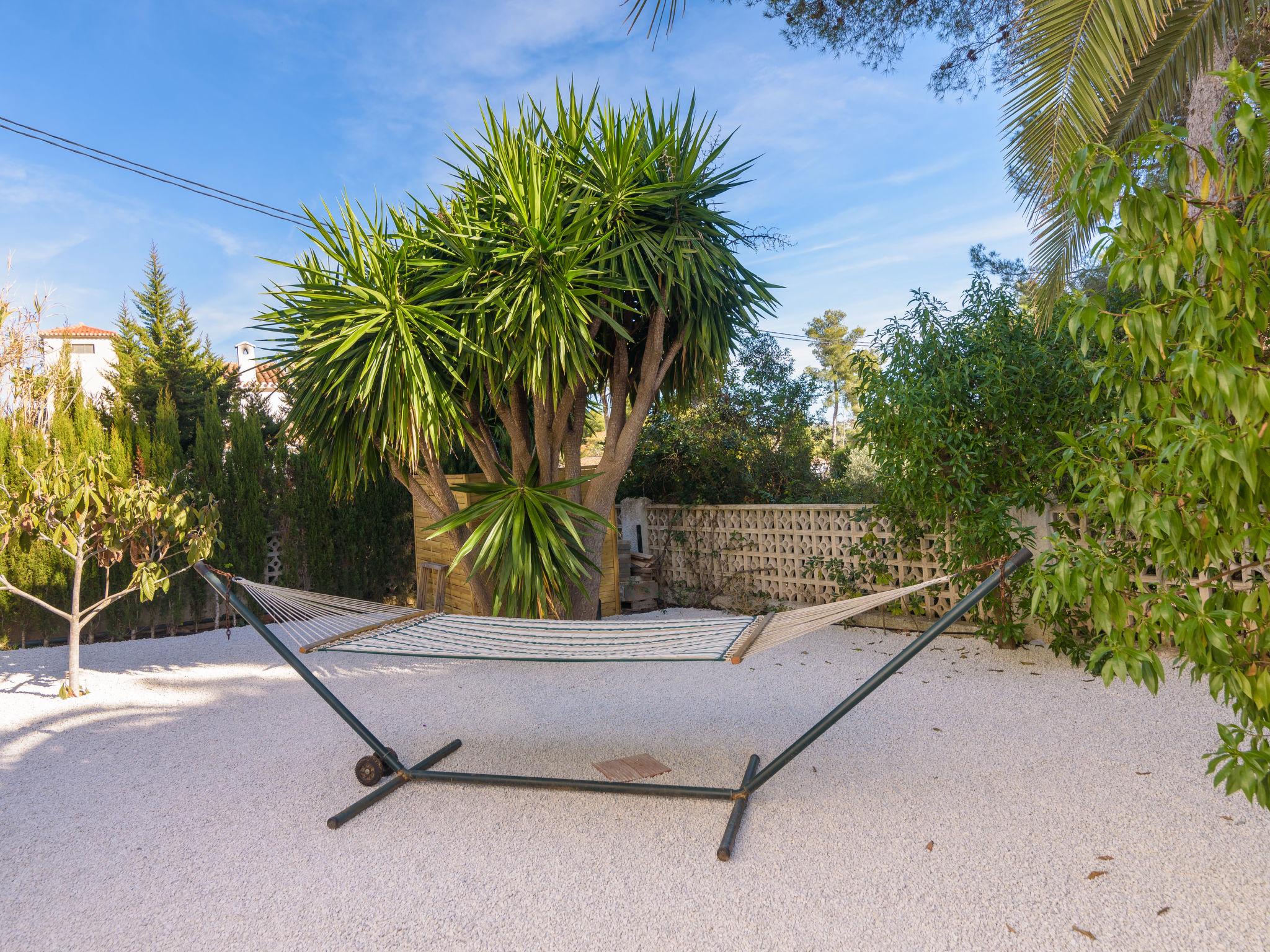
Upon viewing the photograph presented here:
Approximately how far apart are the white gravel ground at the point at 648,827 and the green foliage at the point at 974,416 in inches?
38.3

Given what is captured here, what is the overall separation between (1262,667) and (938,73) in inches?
273

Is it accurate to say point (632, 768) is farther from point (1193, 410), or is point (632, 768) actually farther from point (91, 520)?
point (91, 520)

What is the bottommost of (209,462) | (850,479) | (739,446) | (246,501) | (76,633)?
(76,633)

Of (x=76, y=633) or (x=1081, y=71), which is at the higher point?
(x=1081, y=71)

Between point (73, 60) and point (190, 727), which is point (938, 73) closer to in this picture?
point (190, 727)

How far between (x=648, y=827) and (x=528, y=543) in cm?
225

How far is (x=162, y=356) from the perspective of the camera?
12844 mm

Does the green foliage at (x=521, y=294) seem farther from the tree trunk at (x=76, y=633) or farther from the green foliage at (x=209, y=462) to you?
the green foliage at (x=209, y=462)

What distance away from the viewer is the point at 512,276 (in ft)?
14.8

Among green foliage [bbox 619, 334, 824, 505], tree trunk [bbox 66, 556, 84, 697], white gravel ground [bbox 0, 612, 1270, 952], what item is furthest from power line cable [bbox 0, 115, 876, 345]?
white gravel ground [bbox 0, 612, 1270, 952]

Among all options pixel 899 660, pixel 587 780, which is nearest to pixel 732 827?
pixel 587 780

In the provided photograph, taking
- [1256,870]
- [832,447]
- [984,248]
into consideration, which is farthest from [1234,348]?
[984,248]

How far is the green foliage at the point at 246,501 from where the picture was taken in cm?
665

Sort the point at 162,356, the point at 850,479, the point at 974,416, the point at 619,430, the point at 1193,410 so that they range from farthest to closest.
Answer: the point at 162,356 < the point at 850,479 < the point at 619,430 < the point at 974,416 < the point at 1193,410
